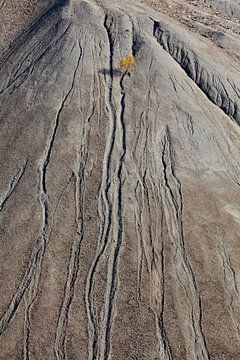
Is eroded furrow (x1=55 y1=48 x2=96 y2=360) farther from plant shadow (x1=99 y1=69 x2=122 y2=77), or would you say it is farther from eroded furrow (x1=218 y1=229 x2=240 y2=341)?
eroded furrow (x1=218 y1=229 x2=240 y2=341)

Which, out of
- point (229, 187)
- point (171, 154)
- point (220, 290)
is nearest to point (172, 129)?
point (171, 154)

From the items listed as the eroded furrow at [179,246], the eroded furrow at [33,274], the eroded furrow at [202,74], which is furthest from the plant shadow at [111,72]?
the eroded furrow at [33,274]

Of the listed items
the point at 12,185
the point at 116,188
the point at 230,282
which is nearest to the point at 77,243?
the point at 116,188

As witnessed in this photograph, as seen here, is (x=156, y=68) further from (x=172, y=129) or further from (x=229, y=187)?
(x=229, y=187)

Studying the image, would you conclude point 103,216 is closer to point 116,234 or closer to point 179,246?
point 116,234

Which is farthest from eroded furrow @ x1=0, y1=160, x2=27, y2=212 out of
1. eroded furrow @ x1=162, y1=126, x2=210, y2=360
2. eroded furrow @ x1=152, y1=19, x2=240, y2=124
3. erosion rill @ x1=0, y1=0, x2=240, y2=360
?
eroded furrow @ x1=152, y1=19, x2=240, y2=124

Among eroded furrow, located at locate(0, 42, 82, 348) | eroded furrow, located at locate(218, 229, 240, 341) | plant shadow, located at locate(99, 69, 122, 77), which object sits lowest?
eroded furrow, located at locate(0, 42, 82, 348)

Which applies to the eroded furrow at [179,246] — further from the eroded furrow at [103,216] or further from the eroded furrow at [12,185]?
the eroded furrow at [12,185]

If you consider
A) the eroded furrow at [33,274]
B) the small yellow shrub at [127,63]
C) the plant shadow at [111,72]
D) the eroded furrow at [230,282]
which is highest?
the small yellow shrub at [127,63]
